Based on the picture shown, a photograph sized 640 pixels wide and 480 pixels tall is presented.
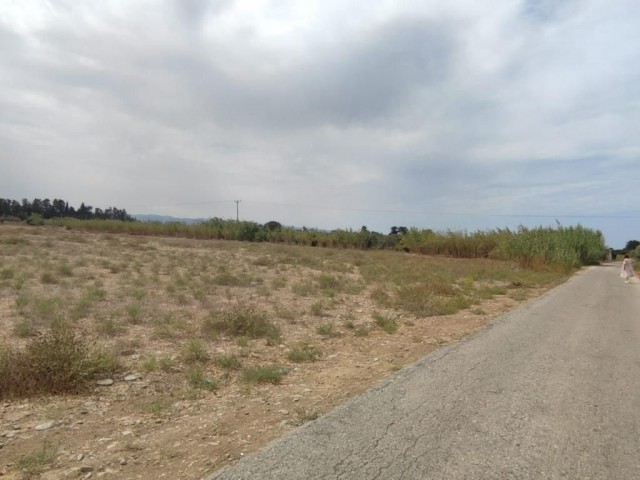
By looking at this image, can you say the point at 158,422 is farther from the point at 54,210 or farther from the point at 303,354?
the point at 54,210

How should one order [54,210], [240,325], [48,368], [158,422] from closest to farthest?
[158,422] → [48,368] → [240,325] → [54,210]

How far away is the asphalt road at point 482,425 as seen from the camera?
3.65 metres

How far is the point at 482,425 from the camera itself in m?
4.48

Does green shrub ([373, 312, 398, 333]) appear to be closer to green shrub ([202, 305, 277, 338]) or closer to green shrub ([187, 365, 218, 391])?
green shrub ([202, 305, 277, 338])

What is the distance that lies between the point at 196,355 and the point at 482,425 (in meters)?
4.46

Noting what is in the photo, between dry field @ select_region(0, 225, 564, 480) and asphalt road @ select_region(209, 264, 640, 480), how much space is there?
53 centimetres

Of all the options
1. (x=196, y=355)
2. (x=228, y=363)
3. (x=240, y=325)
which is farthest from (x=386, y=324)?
(x=196, y=355)

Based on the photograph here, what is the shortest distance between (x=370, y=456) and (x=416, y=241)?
5036cm

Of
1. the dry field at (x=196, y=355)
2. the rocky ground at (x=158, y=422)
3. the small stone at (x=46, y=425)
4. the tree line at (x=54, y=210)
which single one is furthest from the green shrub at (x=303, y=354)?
the tree line at (x=54, y=210)

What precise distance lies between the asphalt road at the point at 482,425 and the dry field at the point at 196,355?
53 centimetres

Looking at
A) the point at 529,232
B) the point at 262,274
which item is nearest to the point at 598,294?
the point at 262,274

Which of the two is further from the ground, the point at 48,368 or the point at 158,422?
the point at 48,368

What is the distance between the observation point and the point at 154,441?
14.5 feet

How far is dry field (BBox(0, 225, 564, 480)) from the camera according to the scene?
14.0 feet
